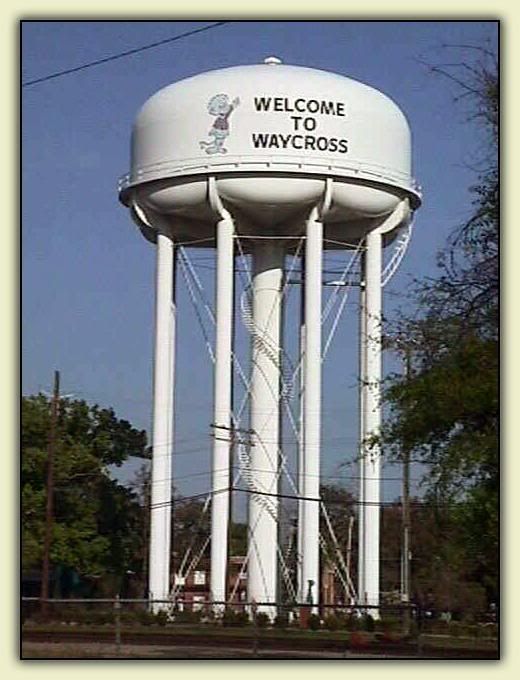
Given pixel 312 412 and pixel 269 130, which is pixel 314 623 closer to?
pixel 312 412

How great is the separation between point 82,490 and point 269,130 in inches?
512

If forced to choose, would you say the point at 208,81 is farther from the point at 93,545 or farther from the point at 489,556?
the point at 489,556

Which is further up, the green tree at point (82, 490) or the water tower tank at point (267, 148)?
the water tower tank at point (267, 148)

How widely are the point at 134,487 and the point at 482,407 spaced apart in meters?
28.0

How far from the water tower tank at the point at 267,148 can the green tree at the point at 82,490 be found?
686cm

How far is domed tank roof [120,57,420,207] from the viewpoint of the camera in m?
31.0

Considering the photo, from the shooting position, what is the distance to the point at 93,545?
3788cm

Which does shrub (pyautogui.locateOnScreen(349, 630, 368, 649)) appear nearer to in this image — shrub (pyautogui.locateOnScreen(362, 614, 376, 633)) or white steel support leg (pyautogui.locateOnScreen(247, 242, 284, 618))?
shrub (pyautogui.locateOnScreen(362, 614, 376, 633))

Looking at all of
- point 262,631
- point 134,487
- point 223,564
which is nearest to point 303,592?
point 223,564

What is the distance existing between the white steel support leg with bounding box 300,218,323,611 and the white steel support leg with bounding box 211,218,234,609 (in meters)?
1.57

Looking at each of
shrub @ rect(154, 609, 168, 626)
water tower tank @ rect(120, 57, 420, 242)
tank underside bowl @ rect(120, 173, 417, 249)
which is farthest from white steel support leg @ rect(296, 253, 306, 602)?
shrub @ rect(154, 609, 168, 626)

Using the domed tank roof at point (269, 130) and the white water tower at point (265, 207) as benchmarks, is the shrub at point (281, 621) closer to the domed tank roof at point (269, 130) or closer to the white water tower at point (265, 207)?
the white water tower at point (265, 207)

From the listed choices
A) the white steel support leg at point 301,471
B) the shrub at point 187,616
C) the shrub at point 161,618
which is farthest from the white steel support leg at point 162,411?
the shrub at point 161,618

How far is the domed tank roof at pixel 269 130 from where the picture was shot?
102 feet
